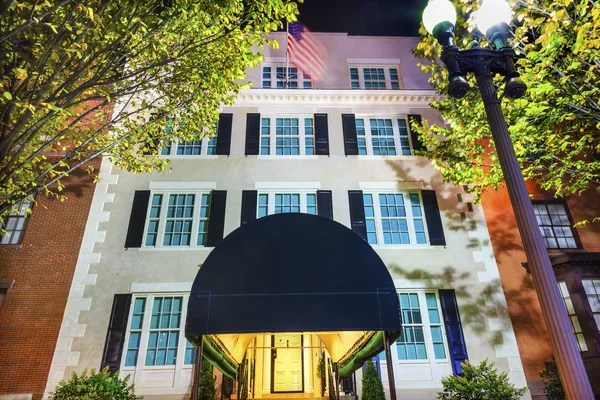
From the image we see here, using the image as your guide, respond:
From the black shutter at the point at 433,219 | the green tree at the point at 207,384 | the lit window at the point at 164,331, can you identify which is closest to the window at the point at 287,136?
the black shutter at the point at 433,219

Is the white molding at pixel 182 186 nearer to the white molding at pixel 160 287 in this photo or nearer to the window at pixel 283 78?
the white molding at pixel 160 287

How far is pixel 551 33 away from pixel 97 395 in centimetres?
1300

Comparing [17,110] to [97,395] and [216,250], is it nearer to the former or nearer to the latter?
[216,250]

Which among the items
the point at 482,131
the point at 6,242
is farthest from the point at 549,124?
the point at 6,242

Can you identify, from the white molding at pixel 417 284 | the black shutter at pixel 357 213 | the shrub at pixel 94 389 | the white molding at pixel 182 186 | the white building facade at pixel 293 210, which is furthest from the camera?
the white molding at pixel 182 186

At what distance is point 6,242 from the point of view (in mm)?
11609

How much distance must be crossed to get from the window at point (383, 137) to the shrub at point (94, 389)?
10.5 m

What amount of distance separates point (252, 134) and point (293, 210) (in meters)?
3.51

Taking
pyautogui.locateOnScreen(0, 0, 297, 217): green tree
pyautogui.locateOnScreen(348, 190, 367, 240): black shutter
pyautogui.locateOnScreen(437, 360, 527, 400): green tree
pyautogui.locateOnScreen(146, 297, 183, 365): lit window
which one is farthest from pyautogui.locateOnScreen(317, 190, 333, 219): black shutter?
pyautogui.locateOnScreen(437, 360, 527, 400): green tree

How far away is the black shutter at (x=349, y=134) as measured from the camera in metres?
13.5

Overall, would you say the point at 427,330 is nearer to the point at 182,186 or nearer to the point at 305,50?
the point at 182,186

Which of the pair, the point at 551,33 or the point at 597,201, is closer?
the point at 551,33

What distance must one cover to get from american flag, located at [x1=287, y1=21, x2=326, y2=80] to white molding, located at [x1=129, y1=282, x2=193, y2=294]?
9.65 meters

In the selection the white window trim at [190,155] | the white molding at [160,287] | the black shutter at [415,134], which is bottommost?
the white molding at [160,287]
